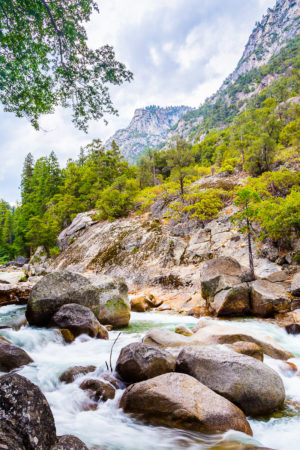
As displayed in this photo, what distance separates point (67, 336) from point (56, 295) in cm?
190

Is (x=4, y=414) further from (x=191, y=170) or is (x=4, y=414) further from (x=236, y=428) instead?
(x=191, y=170)

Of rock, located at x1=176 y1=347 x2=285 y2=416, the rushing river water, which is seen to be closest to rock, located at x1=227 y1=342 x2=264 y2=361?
the rushing river water

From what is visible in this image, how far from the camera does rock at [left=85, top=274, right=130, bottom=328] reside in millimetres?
10414

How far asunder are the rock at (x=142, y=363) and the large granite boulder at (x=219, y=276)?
6.75 meters

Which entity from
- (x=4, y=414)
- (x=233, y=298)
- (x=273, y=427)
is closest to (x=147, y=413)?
(x=273, y=427)

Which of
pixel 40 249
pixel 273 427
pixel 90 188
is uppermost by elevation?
pixel 90 188

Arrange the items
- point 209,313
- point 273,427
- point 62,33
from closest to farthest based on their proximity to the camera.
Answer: point 273,427 < point 62,33 < point 209,313

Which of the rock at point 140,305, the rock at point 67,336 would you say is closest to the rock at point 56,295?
the rock at point 67,336

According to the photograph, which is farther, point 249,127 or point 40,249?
point 249,127

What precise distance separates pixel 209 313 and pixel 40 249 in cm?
2881

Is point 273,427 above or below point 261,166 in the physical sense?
below

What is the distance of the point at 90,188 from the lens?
1494 inches

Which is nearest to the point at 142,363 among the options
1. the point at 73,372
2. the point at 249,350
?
the point at 73,372

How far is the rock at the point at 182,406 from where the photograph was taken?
3.84 m
